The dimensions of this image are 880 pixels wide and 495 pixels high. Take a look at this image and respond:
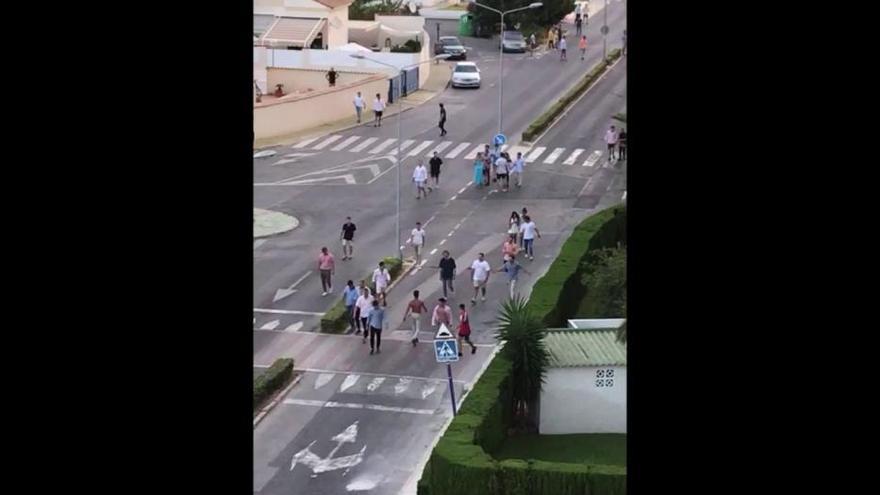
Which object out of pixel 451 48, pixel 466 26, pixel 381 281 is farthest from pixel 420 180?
pixel 466 26

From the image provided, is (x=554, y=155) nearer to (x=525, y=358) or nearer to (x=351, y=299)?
(x=351, y=299)

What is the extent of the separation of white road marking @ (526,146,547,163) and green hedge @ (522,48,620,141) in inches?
37.6

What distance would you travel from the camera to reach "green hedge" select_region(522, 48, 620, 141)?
47.3 metres

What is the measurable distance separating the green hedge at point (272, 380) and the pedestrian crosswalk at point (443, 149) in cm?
1931

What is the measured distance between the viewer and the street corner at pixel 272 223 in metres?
35.3

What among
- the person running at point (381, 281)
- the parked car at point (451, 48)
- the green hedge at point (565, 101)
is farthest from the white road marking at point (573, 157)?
the person running at point (381, 281)

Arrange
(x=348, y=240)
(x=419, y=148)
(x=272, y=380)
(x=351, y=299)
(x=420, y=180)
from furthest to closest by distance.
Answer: (x=419, y=148), (x=420, y=180), (x=348, y=240), (x=351, y=299), (x=272, y=380)

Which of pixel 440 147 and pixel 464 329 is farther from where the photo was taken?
pixel 440 147

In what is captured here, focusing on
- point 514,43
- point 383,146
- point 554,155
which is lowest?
point 554,155

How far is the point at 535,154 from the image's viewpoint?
45.1 metres

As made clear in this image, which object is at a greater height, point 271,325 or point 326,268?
point 326,268

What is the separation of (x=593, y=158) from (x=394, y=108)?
29.1 feet

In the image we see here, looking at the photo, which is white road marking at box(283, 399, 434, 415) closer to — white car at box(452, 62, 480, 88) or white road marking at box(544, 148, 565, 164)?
white road marking at box(544, 148, 565, 164)
